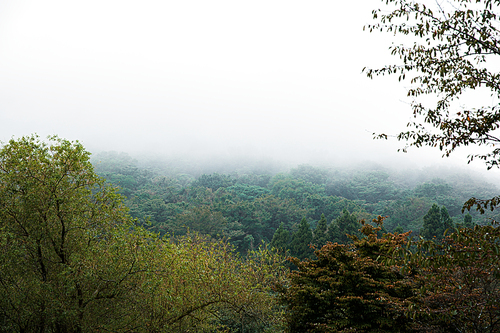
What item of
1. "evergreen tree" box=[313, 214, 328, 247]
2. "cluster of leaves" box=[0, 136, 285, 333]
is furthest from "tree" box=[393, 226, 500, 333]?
"evergreen tree" box=[313, 214, 328, 247]

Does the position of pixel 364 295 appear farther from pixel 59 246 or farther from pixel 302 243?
pixel 302 243

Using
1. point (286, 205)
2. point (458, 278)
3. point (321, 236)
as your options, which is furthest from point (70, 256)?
point (286, 205)

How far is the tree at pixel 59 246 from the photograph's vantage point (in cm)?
546

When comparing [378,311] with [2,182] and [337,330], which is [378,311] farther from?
[2,182]

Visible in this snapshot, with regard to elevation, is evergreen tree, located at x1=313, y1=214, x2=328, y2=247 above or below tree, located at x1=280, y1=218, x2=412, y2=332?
below

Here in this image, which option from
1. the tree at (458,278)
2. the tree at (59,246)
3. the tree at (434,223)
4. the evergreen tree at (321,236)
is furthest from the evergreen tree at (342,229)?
the tree at (59,246)

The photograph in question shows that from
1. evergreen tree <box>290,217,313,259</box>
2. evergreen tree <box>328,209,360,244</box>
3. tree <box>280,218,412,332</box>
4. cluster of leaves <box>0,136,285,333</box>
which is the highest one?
cluster of leaves <box>0,136,285,333</box>

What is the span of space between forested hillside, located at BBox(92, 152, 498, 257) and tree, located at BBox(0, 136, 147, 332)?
1323cm

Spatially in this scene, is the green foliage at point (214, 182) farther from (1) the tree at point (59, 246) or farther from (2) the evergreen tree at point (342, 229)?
(1) the tree at point (59, 246)

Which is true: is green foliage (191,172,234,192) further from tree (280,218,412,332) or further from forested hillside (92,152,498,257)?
tree (280,218,412,332)

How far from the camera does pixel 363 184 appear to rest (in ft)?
198

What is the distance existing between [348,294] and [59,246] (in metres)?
6.30

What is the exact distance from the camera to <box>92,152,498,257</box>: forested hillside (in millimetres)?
30344

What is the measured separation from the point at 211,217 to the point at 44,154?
85.9 ft
